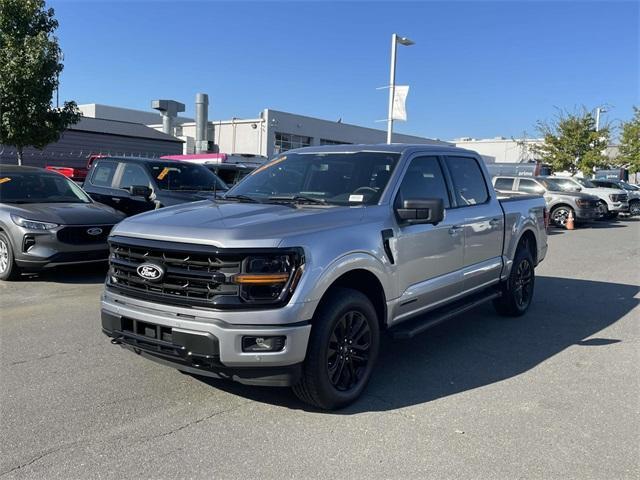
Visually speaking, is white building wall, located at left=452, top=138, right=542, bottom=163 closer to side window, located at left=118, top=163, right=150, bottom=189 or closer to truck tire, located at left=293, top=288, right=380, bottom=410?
side window, located at left=118, top=163, right=150, bottom=189

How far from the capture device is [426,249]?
479 centimetres

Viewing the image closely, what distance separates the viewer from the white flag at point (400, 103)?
16.6 metres

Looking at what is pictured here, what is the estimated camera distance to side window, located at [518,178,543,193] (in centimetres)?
2036

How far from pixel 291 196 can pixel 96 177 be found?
735cm

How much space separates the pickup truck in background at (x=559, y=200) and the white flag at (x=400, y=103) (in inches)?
209

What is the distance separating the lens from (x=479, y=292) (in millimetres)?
5938

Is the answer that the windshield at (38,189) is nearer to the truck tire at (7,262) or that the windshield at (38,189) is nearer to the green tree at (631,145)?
the truck tire at (7,262)

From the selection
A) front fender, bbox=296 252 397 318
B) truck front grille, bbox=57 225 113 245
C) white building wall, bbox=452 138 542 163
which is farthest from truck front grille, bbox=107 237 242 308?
white building wall, bbox=452 138 542 163

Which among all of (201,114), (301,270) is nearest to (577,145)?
(201,114)

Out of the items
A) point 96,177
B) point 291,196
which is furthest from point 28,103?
point 291,196

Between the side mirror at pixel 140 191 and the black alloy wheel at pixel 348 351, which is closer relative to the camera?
the black alloy wheel at pixel 348 351

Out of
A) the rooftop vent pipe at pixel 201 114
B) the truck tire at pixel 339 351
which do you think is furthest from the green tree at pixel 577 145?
the truck tire at pixel 339 351

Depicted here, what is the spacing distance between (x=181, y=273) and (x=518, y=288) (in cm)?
450

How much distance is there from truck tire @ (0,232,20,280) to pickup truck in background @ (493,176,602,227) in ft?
53.1
